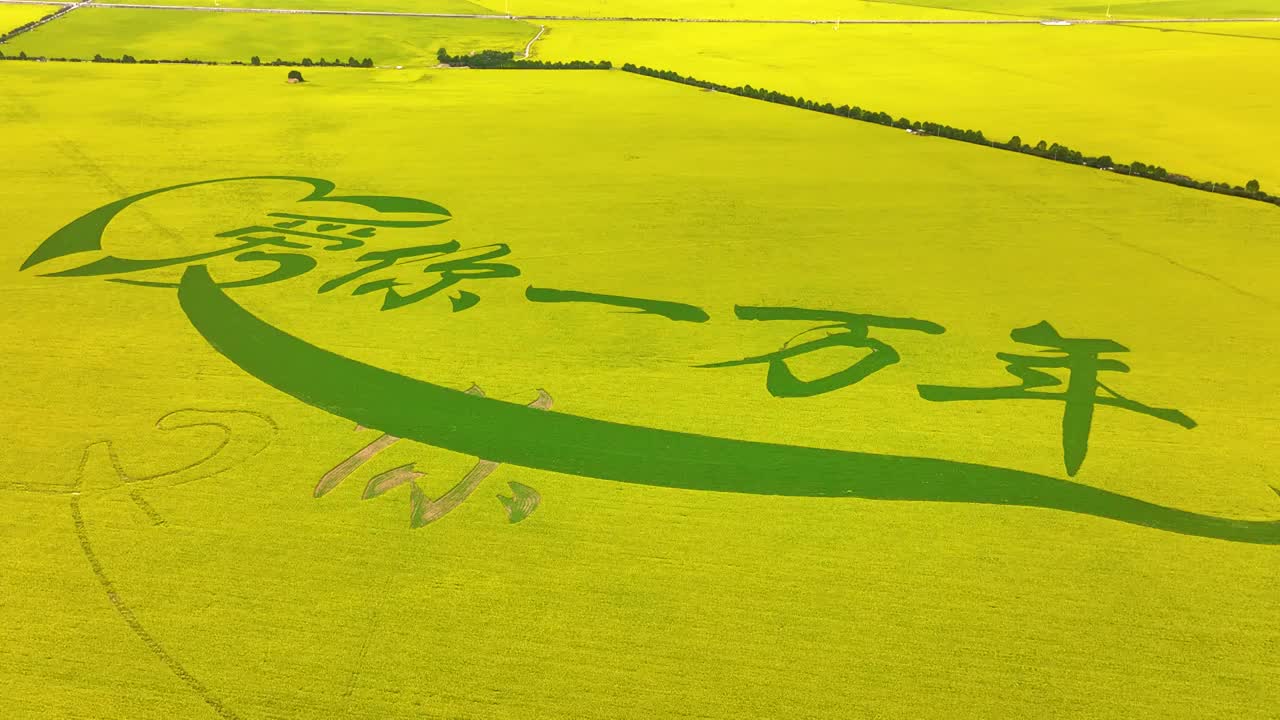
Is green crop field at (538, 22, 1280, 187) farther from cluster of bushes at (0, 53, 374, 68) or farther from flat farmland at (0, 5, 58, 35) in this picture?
flat farmland at (0, 5, 58, 35)

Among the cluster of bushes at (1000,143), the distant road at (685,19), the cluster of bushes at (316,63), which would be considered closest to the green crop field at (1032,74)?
the cluster of bushes at (1000,143)

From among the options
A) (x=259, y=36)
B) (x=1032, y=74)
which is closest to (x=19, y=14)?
(x=259, y=36)

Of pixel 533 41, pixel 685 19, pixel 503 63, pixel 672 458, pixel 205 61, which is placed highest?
pixel 685 19

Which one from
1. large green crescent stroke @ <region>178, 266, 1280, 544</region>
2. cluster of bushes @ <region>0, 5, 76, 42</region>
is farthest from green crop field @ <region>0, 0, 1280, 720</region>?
cluster of bushes @ <region>0, 5, 76, 42</region>

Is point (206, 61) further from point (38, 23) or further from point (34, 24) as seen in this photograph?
point (38, 23)

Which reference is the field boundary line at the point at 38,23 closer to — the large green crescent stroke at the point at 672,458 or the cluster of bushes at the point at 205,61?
the cluster of bushes at the point at 205,61

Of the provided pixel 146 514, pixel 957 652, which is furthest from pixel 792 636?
pixel 146 514
